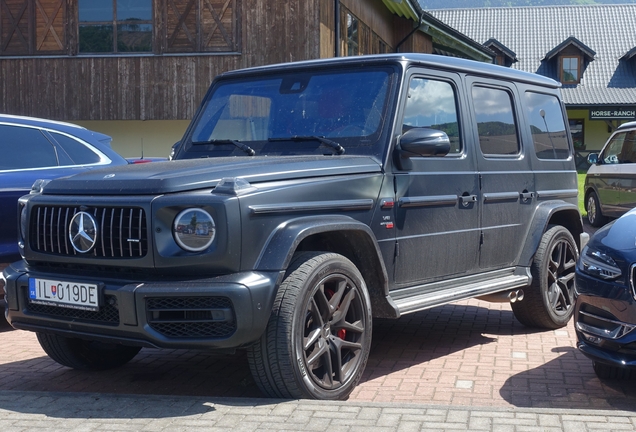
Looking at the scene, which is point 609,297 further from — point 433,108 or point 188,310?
point 188,310

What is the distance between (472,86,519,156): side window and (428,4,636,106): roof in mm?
38065

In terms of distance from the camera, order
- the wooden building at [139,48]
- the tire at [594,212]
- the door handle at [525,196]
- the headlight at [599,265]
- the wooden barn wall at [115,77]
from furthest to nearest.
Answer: the wooden barn wall at [115,77], the wooden building at [139,48], the tire at [594,212], the door handle at [525,196], the headlight at [599,265]

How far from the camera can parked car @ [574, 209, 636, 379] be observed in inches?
174

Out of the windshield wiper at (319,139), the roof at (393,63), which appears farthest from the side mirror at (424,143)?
the roof at (393,63)

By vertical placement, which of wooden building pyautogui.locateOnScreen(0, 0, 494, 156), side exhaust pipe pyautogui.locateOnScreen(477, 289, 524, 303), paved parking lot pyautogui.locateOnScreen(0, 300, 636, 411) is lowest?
paved parking lot pyautogui.locateOnScreen(0, 300, 636, 411)

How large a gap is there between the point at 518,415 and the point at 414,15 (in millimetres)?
21691

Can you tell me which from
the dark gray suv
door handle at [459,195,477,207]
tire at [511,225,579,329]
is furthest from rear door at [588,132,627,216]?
door handle at [459,195,477,207]

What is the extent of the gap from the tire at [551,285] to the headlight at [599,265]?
166 cm

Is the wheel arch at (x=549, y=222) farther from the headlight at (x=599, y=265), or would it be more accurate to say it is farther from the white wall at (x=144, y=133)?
the white wall at (x=144, y=133)

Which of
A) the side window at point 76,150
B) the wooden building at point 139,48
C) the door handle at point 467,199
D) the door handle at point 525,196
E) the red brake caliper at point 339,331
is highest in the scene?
the wooden building at point 139,48

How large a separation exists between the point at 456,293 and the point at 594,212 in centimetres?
1361

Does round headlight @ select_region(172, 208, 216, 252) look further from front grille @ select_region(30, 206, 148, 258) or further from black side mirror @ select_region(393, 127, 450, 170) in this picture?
black side mirror @ select_region(393, 127, 450, 170)

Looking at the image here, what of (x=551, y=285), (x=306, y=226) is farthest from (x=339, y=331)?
(x=551, y=285)

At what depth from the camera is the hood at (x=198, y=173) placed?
422 cm
